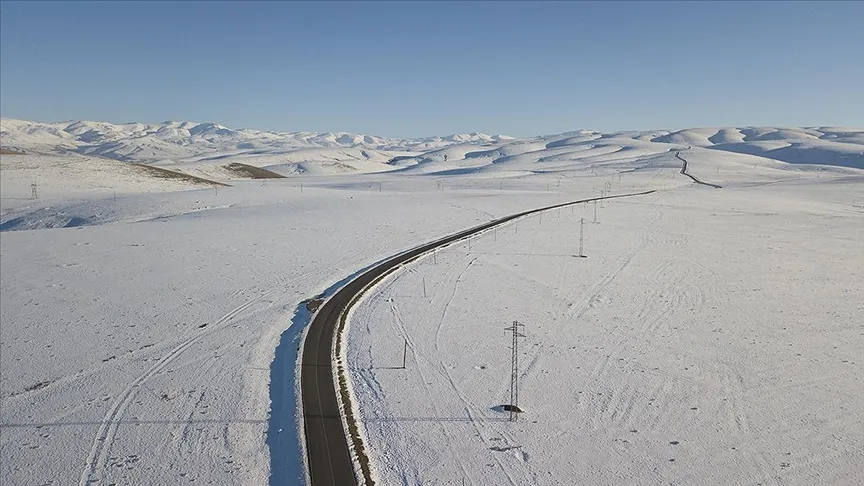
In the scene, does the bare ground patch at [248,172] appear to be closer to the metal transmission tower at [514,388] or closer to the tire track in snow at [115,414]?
the tire track in snow at [115,414]

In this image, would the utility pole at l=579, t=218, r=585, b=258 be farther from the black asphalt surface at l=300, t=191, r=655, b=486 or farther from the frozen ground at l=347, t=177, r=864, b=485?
the black asphalt surface at l=300, t=191, r=655, b=486

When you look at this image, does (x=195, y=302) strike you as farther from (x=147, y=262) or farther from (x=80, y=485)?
(x=80, y=485)

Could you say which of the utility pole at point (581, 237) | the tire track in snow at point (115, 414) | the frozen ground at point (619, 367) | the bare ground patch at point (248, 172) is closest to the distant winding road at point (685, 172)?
the utility pole at point (581, 237)

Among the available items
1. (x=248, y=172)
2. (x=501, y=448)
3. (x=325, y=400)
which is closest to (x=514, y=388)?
(x=501, y=448)

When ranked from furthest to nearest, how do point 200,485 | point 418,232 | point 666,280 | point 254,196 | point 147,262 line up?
point 254,196 → point 418,232 → point 147,262 → point 666,280 → point 200,485

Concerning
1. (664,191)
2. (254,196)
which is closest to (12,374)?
(254,196)

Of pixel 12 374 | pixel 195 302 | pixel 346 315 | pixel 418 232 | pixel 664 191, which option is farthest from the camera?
pixel 664 191

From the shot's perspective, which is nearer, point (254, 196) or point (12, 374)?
point (12, 374)
